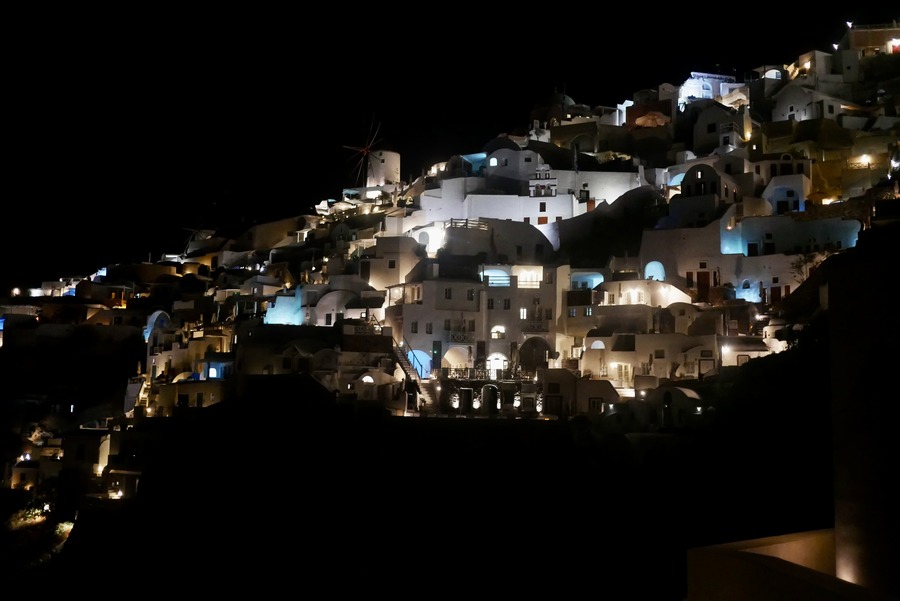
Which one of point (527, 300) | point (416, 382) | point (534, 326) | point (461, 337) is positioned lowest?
point (416, 382)

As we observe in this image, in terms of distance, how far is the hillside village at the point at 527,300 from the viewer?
2781cm

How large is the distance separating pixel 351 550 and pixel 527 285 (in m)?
14.3

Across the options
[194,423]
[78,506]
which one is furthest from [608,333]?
[78,506]

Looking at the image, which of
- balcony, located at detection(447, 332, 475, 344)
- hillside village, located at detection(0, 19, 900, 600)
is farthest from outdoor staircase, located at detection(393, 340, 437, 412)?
balcony, located at detection(447, 332, 475, 344)

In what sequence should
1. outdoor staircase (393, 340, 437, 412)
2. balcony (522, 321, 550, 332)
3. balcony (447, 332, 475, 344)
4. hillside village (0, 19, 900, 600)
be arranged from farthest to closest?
balcony (522, 321, 550, 332) < balcony (447, 332, 475, 344) < outdoor staircase (393, 340, 437, 412) < hillside village (0, 19, 900, 600)

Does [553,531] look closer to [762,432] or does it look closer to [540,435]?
[540,435]

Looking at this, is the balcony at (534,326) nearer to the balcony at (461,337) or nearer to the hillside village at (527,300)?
the hillside village at (527,300)

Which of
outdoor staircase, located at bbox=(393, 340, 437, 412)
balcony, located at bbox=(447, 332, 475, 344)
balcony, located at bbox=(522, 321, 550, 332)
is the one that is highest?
balcony, located at bbox=(522, 321, 550, 332)

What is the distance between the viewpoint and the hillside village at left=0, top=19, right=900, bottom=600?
91.2ft

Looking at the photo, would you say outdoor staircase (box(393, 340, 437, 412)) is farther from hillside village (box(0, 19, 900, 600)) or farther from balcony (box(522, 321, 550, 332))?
balcony (box(522, 321, 550, 332))

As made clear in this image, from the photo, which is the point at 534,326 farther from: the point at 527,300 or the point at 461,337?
the point at 461,337

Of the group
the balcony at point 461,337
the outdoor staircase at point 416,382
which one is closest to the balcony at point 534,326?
the balcony at point 461,337

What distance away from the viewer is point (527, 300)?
3322cm

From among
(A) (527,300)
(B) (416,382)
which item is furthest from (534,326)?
(B) (416,382)
